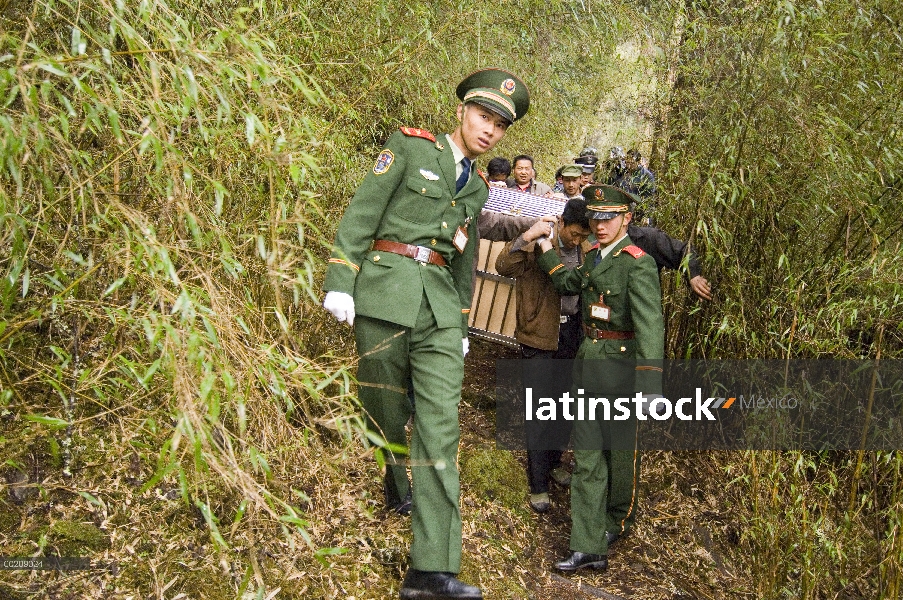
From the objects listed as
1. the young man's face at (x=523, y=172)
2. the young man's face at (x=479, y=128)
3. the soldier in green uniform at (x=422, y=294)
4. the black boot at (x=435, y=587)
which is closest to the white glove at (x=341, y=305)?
the soldier in green uniform at (x=422, y=294)

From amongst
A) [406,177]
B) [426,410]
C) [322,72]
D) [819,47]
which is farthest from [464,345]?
[819,47]

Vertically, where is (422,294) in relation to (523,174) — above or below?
below

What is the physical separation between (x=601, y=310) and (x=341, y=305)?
1556 millimetres

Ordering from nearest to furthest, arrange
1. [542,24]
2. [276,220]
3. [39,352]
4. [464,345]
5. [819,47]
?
[276,220] < [39,352] < [464,345] < [819,47] < [542,24]

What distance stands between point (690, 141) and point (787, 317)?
1.10 meters

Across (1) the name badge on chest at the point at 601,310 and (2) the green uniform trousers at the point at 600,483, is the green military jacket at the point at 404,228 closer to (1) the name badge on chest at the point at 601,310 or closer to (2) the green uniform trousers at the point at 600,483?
(1) the name badge on chest at the point at 601,310

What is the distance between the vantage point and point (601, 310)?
150 inches

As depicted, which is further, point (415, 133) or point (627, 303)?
point (627, 303)

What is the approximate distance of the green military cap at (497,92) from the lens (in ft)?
10.0

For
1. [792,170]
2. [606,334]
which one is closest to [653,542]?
[606,334]

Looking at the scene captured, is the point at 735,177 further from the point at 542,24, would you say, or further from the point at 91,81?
the point at 91,81

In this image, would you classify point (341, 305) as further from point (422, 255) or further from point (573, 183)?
point (573, 183)

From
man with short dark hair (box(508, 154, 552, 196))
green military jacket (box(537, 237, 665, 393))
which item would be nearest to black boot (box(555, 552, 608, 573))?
green military jacket (box(537, 237, 665, 393))

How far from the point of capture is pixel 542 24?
173 inches
